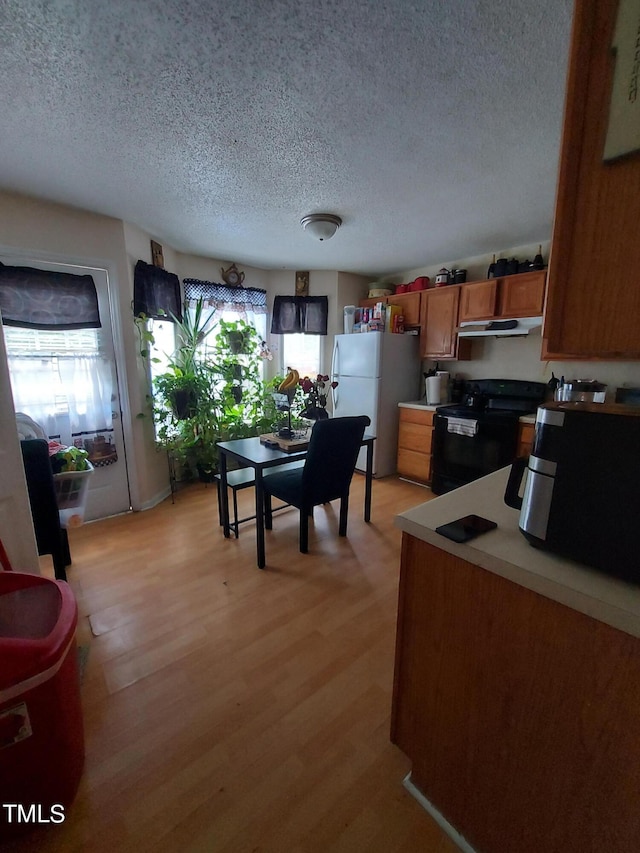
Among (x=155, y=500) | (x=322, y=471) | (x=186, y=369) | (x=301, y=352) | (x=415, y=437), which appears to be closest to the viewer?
(x=322, y=471)

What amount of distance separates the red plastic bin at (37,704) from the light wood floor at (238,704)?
0.11 metres

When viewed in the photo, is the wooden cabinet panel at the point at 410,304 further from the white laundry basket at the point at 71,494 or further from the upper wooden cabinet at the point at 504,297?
the white laundry basket at the point at 71,494

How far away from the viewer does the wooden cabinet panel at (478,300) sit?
317 cm

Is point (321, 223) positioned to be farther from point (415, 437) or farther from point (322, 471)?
point (415, 437)

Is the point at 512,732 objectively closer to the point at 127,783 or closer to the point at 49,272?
the point at 127,783

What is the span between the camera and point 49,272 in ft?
8.04

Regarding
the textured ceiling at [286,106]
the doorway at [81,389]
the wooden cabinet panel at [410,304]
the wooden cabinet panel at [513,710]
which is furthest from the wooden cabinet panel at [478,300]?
the doorway at [81,389]

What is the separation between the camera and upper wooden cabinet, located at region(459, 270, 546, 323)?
9.57ft

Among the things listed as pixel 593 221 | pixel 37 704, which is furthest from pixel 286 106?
pixel 37 704

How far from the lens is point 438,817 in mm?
1040

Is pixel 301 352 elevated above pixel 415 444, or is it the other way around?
pixel 301 352

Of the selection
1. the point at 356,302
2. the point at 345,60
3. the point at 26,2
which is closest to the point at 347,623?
the point at 345,60

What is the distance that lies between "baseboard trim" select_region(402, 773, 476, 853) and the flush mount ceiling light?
297 cm

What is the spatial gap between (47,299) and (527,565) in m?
3.18
